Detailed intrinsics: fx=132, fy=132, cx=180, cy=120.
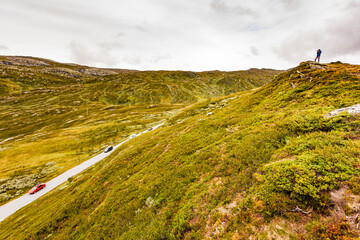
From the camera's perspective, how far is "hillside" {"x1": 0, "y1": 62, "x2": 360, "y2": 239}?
6633mm

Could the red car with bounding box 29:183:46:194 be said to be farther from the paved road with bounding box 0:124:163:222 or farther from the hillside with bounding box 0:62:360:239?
the hillside with bounding box 0:62:360:239

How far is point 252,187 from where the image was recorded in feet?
29.9

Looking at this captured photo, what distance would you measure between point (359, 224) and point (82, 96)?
248757 mm

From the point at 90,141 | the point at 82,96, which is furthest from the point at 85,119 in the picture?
the point at 82,96

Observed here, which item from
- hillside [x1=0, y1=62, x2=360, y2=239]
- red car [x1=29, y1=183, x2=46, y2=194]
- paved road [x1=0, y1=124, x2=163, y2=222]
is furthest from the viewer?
red car [x1=29, y1=183, x2=46, y2=194]

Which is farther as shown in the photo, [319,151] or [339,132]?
[339,132]

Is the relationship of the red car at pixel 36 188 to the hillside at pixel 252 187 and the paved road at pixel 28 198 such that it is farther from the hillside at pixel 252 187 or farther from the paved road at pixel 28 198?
the hillside at pixel 252 187

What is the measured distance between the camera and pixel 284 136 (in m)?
13.3

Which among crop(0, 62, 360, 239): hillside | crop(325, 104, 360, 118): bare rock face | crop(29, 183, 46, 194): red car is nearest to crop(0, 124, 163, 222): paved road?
crop(29, 183, 46, 194): red car

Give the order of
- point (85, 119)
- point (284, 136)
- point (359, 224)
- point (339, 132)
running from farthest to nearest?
point (85, 119), point (284, 136), point (339, 132), point (359, 224)

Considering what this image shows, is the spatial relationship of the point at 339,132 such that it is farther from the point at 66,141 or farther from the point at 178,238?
the point at 66,141

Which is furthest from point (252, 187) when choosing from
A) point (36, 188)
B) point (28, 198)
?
point (36, 188)

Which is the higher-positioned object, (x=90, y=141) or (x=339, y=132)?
(x=339, y=132)

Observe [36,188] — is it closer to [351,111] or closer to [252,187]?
[252,187]
